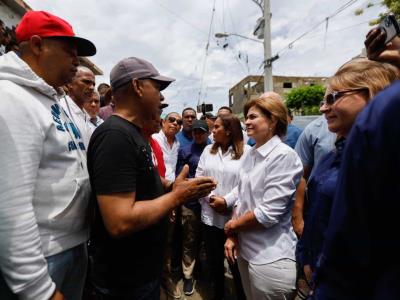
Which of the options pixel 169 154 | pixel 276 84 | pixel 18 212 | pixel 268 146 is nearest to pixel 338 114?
pixel 268 146

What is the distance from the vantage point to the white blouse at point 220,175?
9.75ft

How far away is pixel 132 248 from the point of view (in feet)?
5.04

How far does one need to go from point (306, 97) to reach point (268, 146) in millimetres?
32462

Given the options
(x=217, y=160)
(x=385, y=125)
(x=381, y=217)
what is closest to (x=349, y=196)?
(x=381, y=217)

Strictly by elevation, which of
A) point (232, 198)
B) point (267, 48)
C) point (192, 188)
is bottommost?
point (232, 198)

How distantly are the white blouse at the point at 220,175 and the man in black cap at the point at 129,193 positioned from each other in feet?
4.17

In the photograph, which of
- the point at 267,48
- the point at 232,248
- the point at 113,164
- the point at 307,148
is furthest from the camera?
the point at 267,48

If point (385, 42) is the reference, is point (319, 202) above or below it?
below

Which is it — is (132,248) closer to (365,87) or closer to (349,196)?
(349,196)

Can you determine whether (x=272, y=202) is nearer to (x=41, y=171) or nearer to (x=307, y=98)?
(x=41, y=171)

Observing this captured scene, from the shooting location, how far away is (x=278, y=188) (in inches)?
76.0

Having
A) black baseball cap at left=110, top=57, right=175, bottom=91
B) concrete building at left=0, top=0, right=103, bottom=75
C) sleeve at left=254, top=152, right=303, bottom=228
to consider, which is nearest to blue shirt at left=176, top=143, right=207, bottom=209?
sleeve at left=254, top=152, right=303, bottom=228

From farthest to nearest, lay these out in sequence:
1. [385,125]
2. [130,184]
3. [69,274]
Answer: [69,274]
[130,184]
[385,125]

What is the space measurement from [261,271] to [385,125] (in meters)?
1.60
